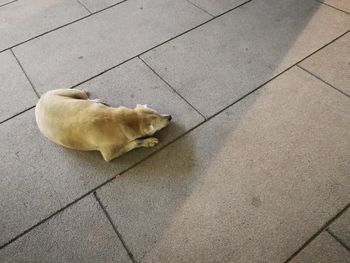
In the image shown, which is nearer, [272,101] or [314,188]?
[314,188]

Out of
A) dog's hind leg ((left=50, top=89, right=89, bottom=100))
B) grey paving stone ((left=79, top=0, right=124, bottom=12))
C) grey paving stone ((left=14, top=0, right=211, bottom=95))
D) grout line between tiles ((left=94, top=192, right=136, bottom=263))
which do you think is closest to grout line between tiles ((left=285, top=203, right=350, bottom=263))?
grout line between tiles ((left=94, top=192, right=136, bottom=263))

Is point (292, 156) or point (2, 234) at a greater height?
point (292, 156)

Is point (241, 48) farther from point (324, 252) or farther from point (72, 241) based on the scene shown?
point (72, 241)

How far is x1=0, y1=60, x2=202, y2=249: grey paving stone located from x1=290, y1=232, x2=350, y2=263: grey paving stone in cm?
101

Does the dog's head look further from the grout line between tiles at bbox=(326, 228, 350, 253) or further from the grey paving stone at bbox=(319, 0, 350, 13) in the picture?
the grey paving stone at bbox=(319, 0, 350, 13)

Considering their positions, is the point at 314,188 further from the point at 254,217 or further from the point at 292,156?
the point at 254,217

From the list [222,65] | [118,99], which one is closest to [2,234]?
[118,99]

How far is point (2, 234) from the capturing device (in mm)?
1806

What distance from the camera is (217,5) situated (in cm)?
302

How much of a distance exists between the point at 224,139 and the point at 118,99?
84 cm

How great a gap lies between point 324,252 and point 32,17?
3.17 meters

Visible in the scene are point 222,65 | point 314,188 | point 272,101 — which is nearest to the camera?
point 314,188

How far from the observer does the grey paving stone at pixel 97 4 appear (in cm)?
317

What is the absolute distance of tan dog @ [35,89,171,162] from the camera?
1883 millimetres
